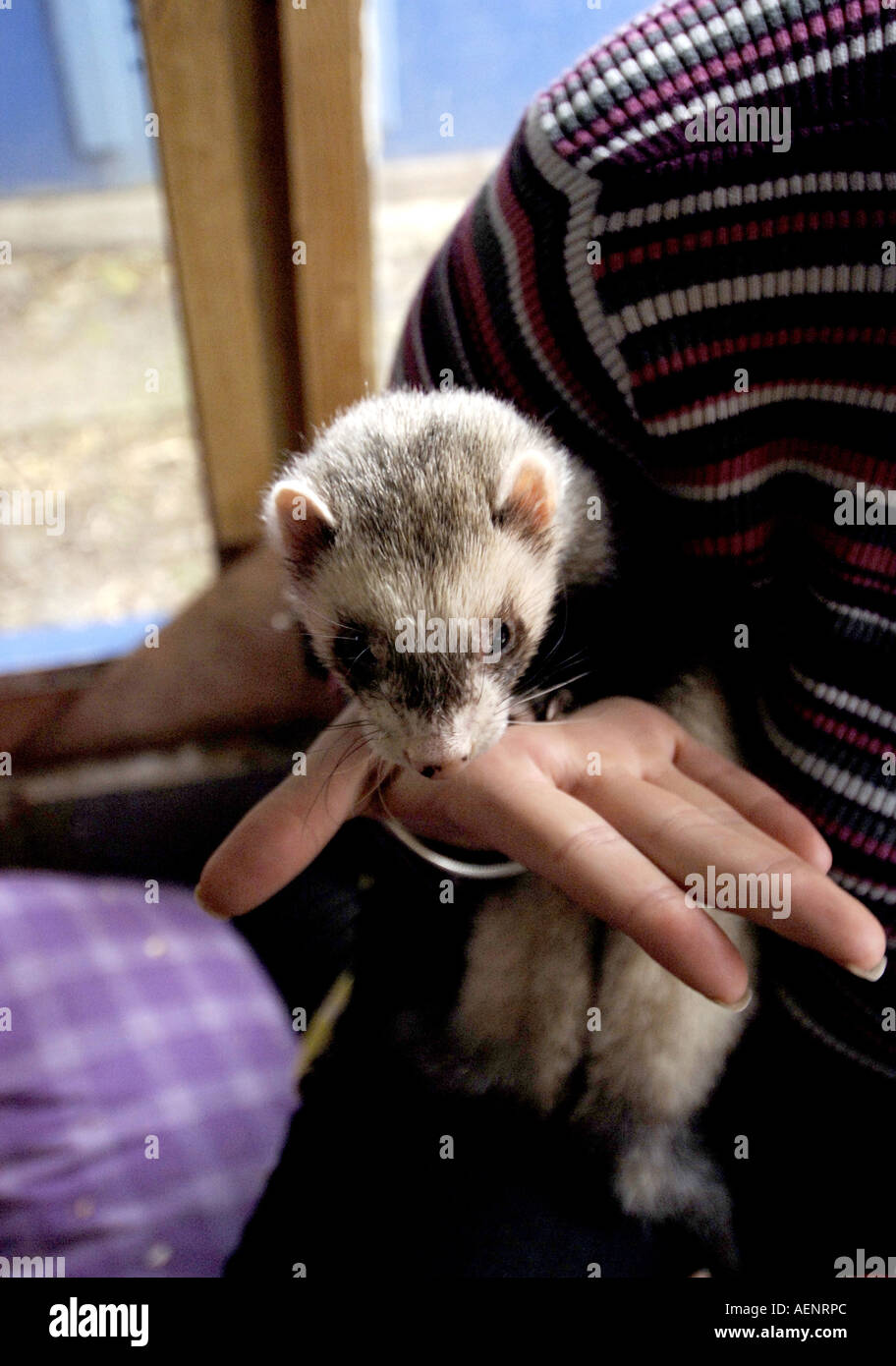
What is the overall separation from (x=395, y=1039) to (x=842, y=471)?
2.14ft

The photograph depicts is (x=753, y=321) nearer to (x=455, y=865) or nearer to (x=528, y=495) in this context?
(x=528, y=495)

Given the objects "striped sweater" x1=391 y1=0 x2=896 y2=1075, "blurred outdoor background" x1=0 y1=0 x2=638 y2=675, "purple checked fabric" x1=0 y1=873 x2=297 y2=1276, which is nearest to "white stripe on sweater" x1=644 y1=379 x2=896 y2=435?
"striped sweater" x1=391 y1=0 x2=896 y2=1075

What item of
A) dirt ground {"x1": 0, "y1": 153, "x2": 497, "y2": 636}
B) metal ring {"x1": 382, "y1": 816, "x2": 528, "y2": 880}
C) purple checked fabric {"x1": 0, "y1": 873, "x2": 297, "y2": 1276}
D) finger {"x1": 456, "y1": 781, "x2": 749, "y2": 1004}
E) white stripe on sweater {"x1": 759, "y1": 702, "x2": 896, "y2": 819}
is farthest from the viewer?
dirt ground {"x1": 0, "y1": 153, "x2": 497, "y2": 636}

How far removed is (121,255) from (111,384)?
0.71ft

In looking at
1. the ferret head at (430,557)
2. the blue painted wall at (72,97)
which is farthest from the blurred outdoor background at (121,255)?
the ferret head at (430,557)

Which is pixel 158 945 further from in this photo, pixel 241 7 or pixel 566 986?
pixel 241 7

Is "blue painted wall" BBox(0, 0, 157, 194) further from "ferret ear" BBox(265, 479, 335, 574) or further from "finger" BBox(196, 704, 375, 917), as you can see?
"finger" BBox(196, 704, 375, 917)

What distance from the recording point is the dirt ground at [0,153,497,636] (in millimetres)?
1437

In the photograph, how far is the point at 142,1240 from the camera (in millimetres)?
1275

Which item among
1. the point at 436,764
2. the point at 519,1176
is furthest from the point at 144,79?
the point at 519,1176

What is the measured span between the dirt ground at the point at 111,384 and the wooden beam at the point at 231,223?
121 mm

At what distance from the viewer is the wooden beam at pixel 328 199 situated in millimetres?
1162
